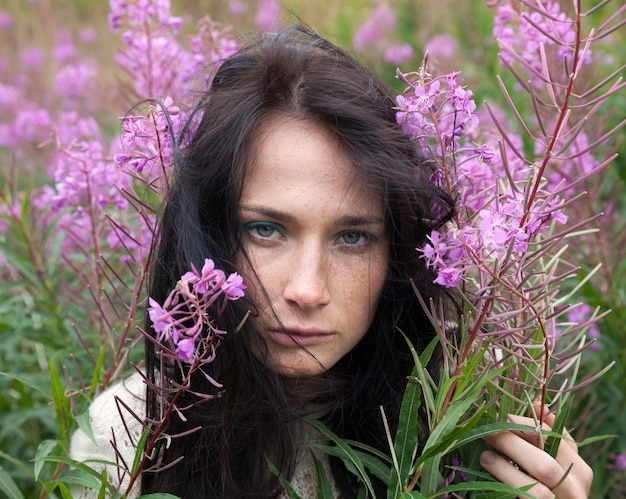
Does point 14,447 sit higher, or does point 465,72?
point 465,72

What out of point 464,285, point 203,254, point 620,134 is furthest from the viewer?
point 620,134

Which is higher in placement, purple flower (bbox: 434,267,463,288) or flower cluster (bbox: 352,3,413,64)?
flower cluster (bbox: 352,3,413,64)

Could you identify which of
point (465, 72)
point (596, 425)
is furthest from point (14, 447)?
point (465, 72)

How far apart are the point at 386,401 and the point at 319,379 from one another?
0.16m

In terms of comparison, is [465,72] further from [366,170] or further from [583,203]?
[366,170]

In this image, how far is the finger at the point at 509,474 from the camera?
1.22 m

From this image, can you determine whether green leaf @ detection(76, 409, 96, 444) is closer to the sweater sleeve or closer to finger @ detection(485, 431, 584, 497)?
the sweater sleeve

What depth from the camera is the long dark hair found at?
4.38 feet

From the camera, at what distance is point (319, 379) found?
4.74 ft

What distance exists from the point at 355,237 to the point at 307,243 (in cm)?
12

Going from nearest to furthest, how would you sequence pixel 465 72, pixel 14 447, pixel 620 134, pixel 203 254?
pixel 203 254
pixel 14 447
pixel 620 134
pixel 465 72

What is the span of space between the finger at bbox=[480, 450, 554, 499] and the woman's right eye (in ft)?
1.63

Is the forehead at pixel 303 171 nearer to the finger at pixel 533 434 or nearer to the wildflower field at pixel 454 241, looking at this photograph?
the wildflower field at pixel 454 241

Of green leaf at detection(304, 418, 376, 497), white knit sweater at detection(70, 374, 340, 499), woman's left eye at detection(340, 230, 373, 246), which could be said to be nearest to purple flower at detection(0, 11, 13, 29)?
white knit sweater at detection(70, 374, 340, 499)
